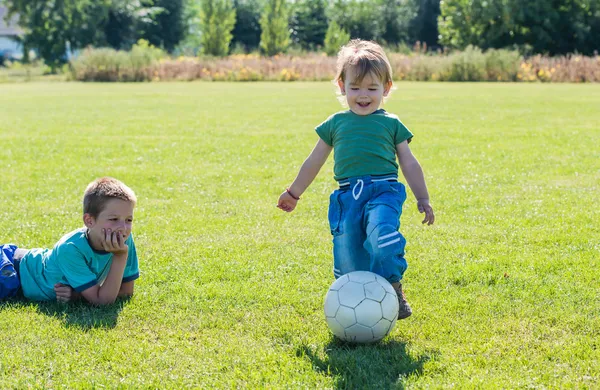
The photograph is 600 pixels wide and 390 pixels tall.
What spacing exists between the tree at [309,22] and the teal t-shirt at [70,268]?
55098 mm

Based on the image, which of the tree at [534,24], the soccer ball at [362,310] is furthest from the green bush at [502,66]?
the soccer ball at [362,310]

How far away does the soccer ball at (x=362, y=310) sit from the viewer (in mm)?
3895

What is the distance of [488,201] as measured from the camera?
779 centimetres

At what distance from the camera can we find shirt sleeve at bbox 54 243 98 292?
4570 millimetres

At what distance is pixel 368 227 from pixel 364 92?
0.83 meters

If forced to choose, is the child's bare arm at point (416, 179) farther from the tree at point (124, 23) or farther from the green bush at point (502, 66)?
the tree at point (124, 23)

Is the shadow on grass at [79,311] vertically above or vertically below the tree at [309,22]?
below

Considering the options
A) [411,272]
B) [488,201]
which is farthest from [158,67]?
[411,272]

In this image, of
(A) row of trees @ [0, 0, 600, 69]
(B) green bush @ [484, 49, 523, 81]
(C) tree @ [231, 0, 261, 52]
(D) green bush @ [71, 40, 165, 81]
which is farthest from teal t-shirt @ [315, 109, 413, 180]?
(C) tree @ [231, 0, 261, 52]

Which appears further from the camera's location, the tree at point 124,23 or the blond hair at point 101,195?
the tree at point 124,23

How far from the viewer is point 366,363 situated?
12.1 ft

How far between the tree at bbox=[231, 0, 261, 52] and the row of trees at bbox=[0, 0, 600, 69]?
0.27ft

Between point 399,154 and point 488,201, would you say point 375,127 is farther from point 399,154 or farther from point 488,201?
point 488,201

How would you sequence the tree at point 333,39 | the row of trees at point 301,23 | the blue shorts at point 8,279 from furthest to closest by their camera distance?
the tree at point 333,39 < the row of trees at point 301,23 < the blue shorts at point 8,279
